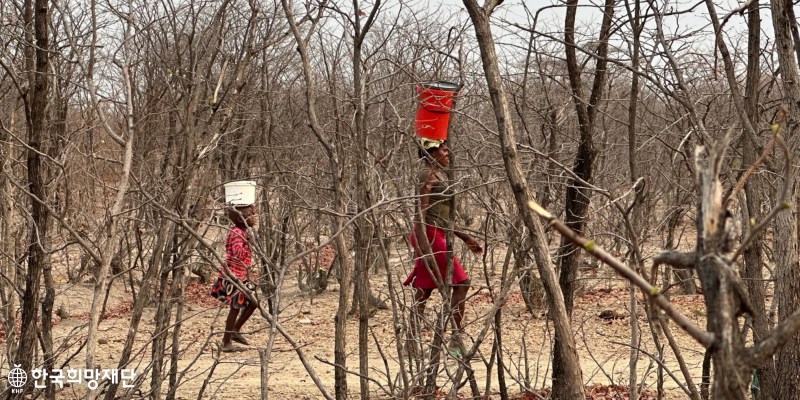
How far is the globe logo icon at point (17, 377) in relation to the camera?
12.7 ft

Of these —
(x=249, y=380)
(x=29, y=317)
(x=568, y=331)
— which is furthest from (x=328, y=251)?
(x=568, y=331)

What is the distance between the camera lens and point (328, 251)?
14250 mm

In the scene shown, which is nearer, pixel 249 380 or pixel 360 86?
pixel 360 86

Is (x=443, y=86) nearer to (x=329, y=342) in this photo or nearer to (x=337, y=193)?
(x=337, y=193)

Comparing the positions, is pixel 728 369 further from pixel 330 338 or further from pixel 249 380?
pixel 330 338

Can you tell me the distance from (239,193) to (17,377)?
171cm

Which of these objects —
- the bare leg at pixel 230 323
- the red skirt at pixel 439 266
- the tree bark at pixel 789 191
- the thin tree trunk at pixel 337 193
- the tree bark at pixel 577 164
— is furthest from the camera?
the bare leg at pixel 230 323

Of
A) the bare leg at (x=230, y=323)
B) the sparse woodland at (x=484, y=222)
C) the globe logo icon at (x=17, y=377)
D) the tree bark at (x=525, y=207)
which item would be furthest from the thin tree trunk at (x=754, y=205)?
the bare leg at (x=230, y=323)

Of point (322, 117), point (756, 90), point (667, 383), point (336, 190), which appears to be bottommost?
point (667, 383)

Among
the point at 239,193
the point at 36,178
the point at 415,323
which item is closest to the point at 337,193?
the point at 415,323

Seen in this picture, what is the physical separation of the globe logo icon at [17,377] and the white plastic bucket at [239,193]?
4.89 feet

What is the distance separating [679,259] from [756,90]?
8.69 ft

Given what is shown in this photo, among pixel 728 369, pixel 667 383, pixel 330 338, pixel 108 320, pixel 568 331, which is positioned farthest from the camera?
pixel 108 320

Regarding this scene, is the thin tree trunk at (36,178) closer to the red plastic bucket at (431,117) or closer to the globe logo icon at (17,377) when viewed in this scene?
the globe logo icon at (17,377)
